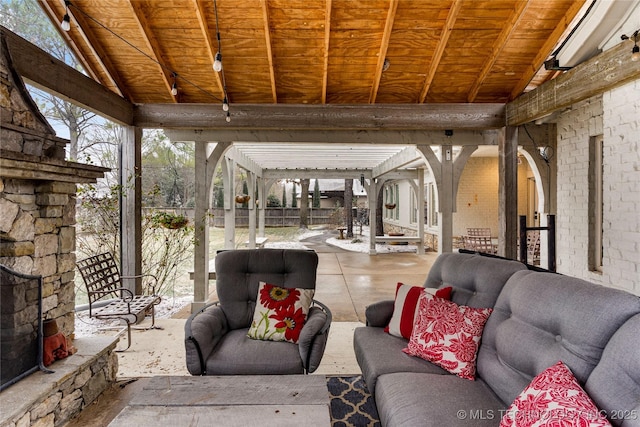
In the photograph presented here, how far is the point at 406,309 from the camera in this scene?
2.62 metres

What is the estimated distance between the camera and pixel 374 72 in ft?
12.6

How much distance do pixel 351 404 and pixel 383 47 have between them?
3.07 meters

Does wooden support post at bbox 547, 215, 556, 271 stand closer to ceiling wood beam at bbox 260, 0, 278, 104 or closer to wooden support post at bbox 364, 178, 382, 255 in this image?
ceiling wood beam at bbox 260, 0, 278, 104

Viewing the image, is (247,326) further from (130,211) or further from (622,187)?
(622,187)

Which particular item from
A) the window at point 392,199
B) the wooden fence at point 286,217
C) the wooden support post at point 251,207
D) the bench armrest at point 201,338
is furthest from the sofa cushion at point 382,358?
the wooden fence at point 286,217

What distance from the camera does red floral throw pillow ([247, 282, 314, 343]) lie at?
266cm

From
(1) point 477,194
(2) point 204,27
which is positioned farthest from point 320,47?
(1) point 477,194

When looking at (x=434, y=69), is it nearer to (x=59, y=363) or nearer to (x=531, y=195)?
(x=59, y=363)

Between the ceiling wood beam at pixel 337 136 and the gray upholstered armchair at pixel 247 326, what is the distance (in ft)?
7.97

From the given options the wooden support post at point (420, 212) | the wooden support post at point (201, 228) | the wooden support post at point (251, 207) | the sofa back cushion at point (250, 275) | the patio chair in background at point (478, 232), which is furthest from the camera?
the wooden support post at point (420, 212)

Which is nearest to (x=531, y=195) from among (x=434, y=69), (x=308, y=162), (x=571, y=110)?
(x=571, y=110)

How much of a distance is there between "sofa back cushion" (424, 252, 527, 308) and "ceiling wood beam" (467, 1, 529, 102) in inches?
81.4

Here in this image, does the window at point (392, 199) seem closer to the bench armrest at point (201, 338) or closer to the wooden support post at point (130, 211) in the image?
the wooden support post at point (130, 211)

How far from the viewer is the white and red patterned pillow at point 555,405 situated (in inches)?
48.5
